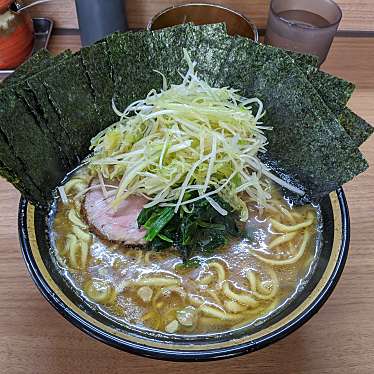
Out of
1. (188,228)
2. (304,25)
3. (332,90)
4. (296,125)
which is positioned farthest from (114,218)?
(304,25)

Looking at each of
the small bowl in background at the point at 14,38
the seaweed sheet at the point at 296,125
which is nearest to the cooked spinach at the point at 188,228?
the seaweed sheet at the point at 296,125

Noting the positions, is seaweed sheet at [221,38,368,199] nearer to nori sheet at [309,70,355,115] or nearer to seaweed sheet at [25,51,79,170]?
nori sheet at [309,70,355,115]

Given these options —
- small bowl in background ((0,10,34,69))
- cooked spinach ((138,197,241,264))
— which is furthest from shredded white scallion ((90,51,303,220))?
small bowl in background ((0,10,34,69))

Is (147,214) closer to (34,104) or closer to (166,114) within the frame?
(166,114)

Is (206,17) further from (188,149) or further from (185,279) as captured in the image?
(185,279)

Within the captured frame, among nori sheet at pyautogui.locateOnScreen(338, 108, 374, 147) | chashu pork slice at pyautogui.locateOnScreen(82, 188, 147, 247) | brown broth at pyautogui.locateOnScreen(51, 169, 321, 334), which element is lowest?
brown broth at pyautogui.locateOnScreen(51, 169, 321, 334)

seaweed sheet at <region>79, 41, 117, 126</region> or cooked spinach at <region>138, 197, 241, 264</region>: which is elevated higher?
seaweed sheet at <region>79, 41, 117, 126</region>

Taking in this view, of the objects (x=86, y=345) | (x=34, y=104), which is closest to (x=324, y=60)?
(x=34, y=104)
